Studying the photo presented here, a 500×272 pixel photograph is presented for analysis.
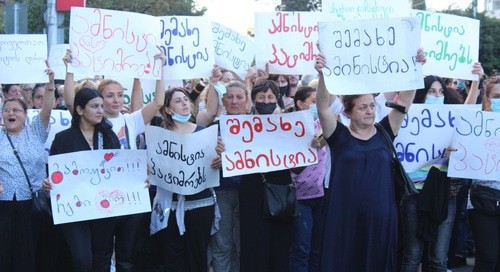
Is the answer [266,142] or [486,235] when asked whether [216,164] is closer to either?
[266,142]

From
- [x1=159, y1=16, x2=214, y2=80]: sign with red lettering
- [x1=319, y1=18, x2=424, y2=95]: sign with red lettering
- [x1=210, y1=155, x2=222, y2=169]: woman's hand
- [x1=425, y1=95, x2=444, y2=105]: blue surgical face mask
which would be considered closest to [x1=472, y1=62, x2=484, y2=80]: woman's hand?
[x1=425, y1=95, x2=444, y2=105]: blue surgical face mask

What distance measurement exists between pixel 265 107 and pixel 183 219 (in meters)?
1.22

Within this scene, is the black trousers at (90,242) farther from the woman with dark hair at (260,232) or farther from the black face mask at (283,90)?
the black face mask at (283,90)

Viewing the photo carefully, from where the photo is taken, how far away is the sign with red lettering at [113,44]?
281 inches

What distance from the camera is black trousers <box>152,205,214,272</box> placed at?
23.3 ft

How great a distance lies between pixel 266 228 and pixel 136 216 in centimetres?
112

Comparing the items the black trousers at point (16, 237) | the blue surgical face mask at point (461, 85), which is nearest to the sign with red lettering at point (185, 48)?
the black trousers at point (16, 237)

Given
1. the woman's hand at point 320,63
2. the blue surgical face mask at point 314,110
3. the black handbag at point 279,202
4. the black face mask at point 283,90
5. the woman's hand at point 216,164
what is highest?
the woman's hand at point 320,63

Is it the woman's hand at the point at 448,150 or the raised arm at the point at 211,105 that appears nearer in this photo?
the woman's hand at the point at 448,150

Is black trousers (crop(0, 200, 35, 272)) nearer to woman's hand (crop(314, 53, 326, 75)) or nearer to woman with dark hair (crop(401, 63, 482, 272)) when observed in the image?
woman's hand (crop(314, 53, 326, 75))

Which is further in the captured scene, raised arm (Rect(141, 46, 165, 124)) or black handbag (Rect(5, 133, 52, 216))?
raised arm (Rect(141, 46, 165, 124))

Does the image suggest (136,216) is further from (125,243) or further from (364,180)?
(364,180)

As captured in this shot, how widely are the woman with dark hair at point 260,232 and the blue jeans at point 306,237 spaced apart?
245 mm

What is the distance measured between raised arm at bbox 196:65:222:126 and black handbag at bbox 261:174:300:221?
0.93 metres
